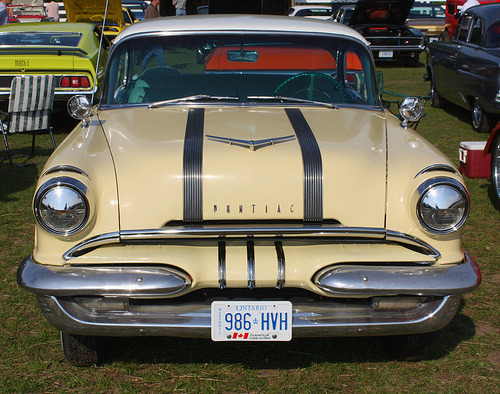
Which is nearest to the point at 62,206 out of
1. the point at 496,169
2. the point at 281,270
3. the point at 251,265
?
the point at 251,265

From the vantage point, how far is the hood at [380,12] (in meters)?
14.4

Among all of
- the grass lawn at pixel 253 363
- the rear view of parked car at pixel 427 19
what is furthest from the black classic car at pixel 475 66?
the rear view of parked car at pixel 427 19

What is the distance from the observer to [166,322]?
249cm

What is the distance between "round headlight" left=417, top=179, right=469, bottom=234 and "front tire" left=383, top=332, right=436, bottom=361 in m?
0.62

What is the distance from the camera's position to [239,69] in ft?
12.4

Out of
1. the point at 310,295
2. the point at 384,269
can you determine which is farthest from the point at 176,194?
the point at 384,269

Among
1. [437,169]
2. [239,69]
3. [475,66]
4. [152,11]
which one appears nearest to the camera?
[437,169]

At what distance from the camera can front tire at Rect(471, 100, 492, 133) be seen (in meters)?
8.15

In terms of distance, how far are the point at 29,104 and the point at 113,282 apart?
4944mm

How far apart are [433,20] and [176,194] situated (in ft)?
63.7

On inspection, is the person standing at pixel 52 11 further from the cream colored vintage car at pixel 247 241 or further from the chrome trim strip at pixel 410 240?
the chrome trim strip at pixel 410 240

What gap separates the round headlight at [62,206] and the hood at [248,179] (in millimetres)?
170

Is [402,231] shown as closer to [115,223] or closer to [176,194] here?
[176,194]

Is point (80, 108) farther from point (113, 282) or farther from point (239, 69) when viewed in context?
point (113, 282)
